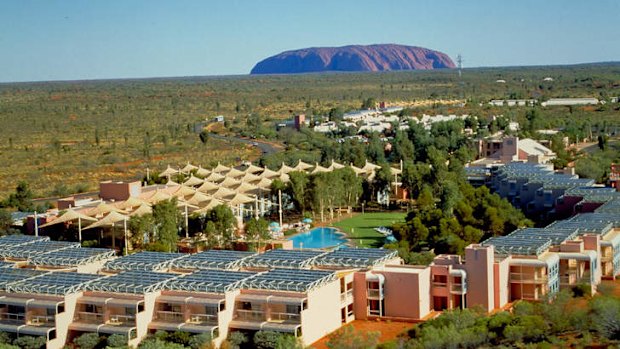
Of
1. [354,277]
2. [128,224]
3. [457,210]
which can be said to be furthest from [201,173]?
[354,277]

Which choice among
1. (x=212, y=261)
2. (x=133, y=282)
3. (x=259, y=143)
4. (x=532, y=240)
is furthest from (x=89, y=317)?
(x=259, y=143)

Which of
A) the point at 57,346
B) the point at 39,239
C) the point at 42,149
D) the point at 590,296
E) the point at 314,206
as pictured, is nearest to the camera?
the point at 57,346

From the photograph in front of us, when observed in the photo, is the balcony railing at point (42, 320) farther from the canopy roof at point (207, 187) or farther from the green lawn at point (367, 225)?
the canopy roof at point (207, 187)

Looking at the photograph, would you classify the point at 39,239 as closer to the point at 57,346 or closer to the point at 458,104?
the point at 57,346

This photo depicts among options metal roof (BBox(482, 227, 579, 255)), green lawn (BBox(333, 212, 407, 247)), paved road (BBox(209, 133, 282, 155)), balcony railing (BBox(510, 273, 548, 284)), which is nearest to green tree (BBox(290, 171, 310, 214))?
green lawn (BBox(333, 212, 407, 247))

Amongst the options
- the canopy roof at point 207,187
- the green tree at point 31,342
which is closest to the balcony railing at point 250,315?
the green tree at point 31,342

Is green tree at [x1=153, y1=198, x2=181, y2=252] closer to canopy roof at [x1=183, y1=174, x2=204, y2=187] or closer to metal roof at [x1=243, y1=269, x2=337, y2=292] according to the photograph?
canopy roof at [x1=183, y1=174, x2=204, y2=187]
